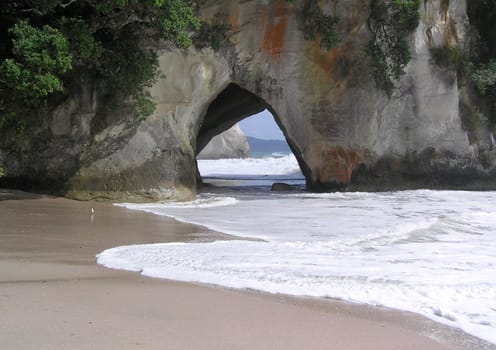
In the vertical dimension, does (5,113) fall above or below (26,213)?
above

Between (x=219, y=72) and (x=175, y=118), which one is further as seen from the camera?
(x=219, y=72)

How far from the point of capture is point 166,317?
357cm

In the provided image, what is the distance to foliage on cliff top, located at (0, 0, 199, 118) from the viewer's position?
9.13m

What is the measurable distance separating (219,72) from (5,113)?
4.72 meters

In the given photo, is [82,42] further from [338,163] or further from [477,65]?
[477,65]

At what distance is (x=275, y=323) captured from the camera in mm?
3553

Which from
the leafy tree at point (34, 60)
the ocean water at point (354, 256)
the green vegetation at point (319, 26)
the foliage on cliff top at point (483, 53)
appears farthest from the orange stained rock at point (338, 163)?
the leafy tree at point (34, 60)

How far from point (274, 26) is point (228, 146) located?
26.7m

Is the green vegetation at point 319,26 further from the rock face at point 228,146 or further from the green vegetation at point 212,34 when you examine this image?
the rock face at point 228,146

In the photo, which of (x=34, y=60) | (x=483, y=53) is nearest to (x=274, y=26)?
(x=483, y=53)

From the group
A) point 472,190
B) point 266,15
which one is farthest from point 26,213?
point 472,190

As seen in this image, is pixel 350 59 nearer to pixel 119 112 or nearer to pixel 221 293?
pixel 119 112

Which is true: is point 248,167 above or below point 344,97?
below

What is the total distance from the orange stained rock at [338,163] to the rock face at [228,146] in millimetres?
24310
